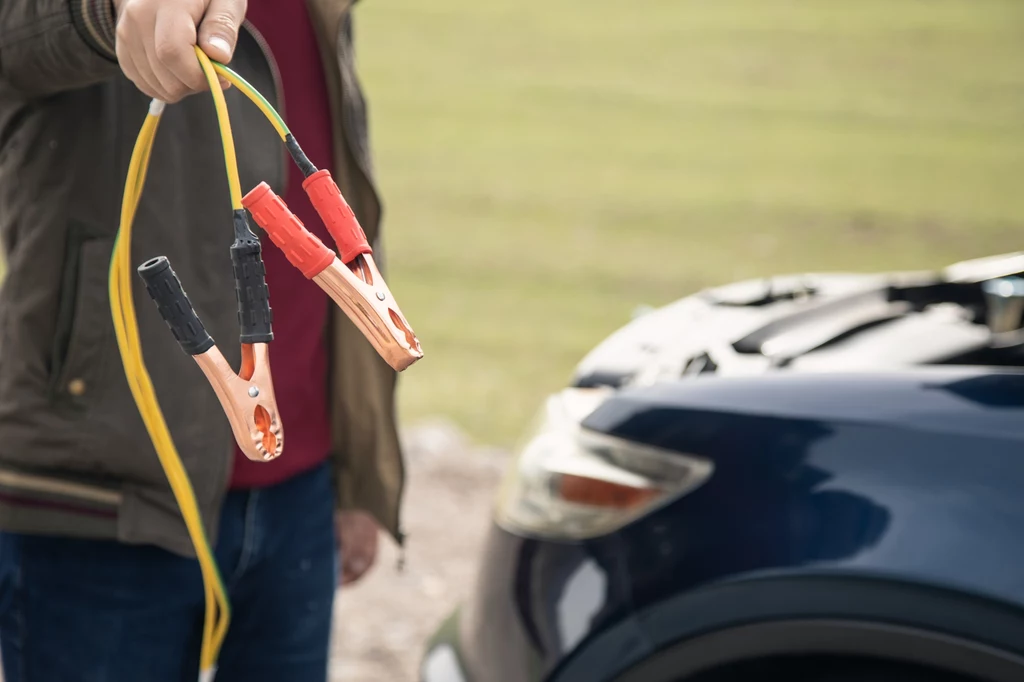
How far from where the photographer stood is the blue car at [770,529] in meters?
1.61

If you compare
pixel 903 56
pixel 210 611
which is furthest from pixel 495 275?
pixel 903 56

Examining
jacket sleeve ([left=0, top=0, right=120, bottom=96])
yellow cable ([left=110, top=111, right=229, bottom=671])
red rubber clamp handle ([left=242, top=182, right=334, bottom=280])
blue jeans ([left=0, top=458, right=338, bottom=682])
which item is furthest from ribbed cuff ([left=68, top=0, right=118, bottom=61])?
blue jeans ([left=0, top=458, right=338, bottom=682])

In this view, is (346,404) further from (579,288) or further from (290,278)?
(579,288)

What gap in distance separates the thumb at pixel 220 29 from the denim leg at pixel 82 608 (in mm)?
790

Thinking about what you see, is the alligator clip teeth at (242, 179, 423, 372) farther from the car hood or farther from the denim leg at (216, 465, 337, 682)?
the car hood

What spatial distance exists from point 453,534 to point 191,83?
310cm

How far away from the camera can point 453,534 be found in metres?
4.07

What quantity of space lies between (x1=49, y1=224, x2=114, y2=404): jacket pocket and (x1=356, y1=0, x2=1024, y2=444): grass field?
351cm

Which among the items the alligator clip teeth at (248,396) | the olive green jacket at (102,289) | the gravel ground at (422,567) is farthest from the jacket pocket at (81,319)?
the gravel ground at (422,567)

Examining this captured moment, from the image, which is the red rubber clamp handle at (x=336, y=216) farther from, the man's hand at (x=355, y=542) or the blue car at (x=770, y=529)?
the man's hand at (x=355, y=542)

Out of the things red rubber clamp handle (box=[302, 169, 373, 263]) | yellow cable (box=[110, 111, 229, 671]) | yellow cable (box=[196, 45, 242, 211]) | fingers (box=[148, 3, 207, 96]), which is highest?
fingers (box=[148, 3, 207, 96])

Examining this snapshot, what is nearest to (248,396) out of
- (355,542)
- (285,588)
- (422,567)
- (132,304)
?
(132,304)

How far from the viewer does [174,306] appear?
1034mm

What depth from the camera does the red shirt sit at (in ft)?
5.57
